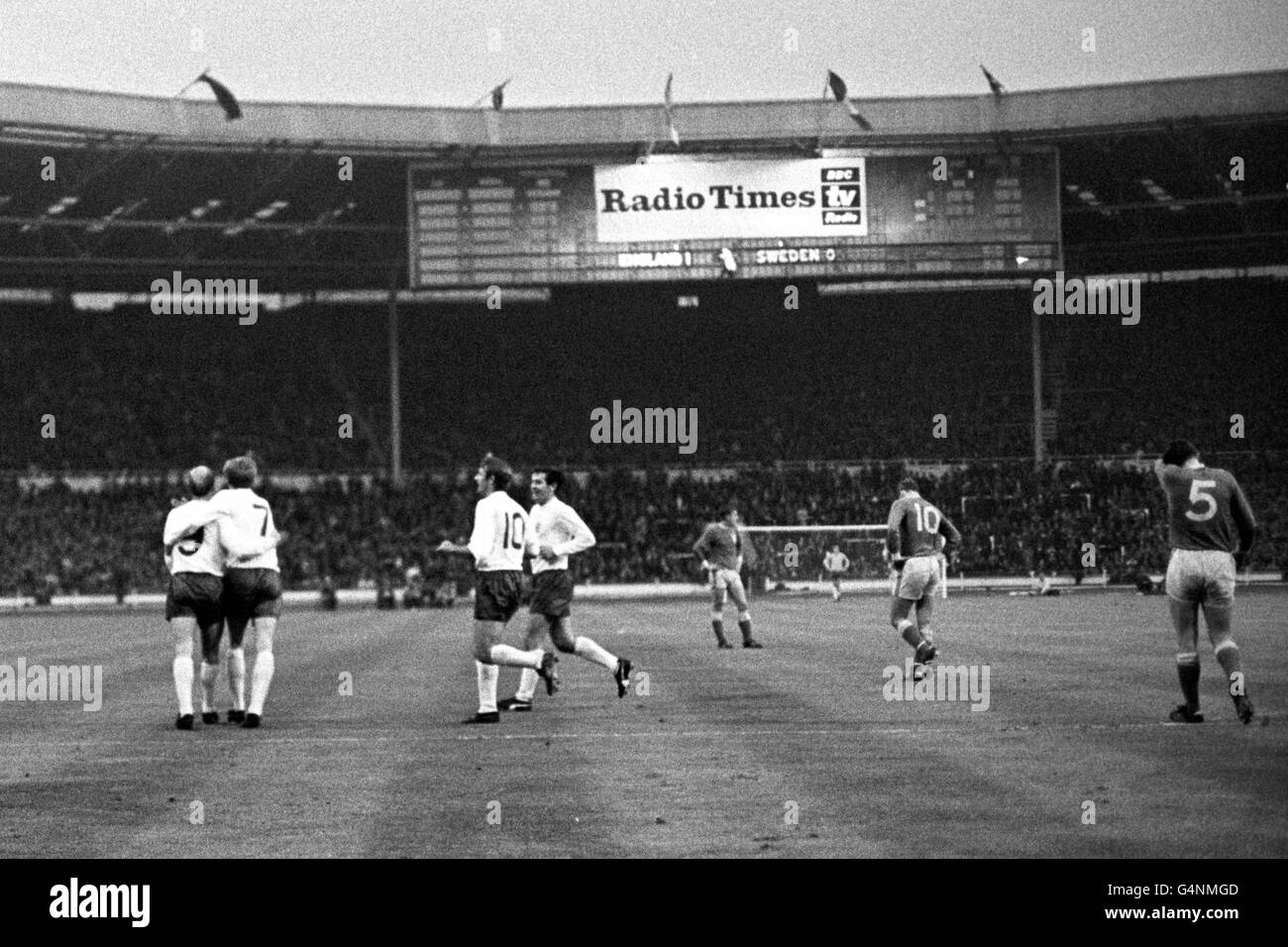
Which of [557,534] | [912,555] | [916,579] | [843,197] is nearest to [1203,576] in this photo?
[557,534]

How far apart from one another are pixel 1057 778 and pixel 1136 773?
49 centimetres

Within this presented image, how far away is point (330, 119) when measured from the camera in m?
50.2

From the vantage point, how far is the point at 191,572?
1661cm

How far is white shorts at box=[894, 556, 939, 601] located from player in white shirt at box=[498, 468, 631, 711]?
394 cm

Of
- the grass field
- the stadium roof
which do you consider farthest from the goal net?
the grass field

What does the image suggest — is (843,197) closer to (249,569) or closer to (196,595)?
(249,569)

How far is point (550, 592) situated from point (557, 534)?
0.54 metres

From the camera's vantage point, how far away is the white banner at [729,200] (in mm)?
48656

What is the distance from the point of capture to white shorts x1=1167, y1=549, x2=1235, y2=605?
14.5 m

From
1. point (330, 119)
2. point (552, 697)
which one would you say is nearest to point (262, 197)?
point (330, 119)

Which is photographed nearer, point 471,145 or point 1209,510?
point 1209,510

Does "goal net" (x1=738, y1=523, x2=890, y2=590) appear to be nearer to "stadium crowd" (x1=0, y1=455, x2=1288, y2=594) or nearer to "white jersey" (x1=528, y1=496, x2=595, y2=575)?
"stadium crowd" (x1=0, y1=455, x2=1288, y2=594)

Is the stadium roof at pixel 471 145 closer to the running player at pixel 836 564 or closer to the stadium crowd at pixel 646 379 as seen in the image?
the stadium crowd at pixel 646 379

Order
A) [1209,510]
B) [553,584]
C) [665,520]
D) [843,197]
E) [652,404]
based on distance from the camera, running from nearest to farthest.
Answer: [1209,510] → [553,584] → [843,197] → [665,520] → [652,404]
